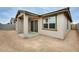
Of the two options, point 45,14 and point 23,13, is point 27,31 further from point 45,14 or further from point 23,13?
point 45,14

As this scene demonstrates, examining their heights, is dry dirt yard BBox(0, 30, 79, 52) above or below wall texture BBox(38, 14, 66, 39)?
below

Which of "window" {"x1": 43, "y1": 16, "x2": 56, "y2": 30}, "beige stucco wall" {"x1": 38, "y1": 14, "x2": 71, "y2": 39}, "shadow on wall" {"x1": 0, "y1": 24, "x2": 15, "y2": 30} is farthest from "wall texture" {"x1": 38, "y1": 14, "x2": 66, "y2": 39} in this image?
"shadow on wall" {"x1": 0, "y1": 24, "x2": 15, "y2": 30}

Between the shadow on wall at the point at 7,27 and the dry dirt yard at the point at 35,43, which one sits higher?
the shadow on wall at the point at 7,27

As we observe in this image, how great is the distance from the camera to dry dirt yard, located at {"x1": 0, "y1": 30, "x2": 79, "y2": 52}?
183 centimetres

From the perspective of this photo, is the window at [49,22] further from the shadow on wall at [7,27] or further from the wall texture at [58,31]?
the shadow on wall at [7,27]

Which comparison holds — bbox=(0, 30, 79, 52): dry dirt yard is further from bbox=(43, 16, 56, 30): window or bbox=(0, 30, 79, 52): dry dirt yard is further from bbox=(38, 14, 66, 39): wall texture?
bbox=(43, 16, 56, 30): window

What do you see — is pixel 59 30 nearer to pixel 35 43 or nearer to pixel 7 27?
pixel 35 43

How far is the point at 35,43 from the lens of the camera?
6.11 ft

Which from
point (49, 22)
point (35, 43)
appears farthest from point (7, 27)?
point (49, 22)

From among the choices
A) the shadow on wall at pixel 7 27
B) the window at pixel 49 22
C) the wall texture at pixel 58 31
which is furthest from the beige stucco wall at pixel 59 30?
the shadow on wall at pixel 7 27

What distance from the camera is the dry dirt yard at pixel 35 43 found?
1.83 meters

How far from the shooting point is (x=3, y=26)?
6.10 ft

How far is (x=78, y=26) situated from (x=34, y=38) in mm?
966
